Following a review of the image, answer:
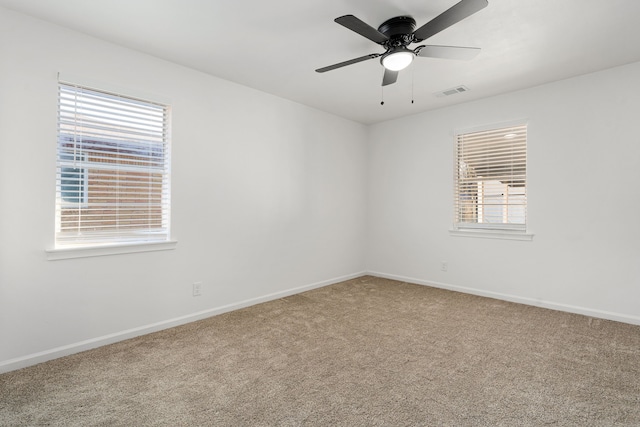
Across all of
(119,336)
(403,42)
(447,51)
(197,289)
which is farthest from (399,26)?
(119,336)

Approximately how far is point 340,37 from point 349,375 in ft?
8.84

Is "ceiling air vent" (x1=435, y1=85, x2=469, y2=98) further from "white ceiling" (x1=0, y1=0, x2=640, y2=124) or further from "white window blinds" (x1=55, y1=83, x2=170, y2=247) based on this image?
"white window blinds" (x1=55, y1=83, x2=170, y2=247)

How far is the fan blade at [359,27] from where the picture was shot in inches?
78.3

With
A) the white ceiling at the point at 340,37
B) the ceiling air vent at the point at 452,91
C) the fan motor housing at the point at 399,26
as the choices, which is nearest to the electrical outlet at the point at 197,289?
the white ceiling at the point at 340,37

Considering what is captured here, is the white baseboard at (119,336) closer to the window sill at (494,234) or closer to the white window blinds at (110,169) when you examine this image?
the white window blinds at (110,169)

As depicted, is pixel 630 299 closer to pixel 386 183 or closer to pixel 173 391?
pixel 386 183

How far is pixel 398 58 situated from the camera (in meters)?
2.44

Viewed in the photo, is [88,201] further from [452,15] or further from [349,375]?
[452,15]

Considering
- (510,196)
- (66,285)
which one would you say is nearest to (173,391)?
(66,285)

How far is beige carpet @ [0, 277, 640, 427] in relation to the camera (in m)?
1.85

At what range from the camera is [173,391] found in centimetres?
209

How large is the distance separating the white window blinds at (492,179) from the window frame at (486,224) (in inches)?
0.5

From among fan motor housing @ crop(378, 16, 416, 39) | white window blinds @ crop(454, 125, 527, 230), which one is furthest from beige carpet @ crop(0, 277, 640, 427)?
fan motor housing @ crop(378, 16, 416, 39)

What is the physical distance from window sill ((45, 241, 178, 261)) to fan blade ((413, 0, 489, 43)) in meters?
2.89
